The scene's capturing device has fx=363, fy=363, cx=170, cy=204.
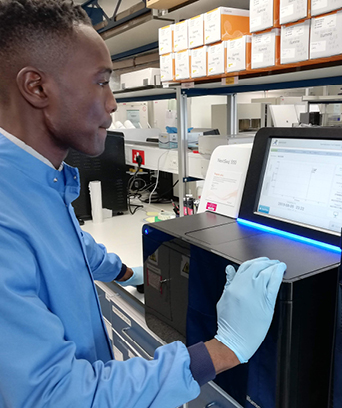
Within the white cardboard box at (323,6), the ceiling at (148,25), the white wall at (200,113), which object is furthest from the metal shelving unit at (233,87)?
the white wall at (200,113)

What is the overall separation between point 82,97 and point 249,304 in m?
0.52

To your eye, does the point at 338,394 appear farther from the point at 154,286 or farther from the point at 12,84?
the point at 12,84

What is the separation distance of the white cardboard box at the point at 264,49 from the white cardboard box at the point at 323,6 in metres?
0.18

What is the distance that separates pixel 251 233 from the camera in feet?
3.06

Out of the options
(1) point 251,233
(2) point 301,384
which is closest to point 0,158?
(1) point 251,233

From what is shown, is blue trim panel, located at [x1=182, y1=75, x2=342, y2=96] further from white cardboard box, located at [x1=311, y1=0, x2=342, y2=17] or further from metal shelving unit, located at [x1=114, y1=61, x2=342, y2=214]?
white cardboard box, located at [x1=311, y1=0, x2=342, y2=17]

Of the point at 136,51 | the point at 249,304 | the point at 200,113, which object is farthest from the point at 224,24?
the point at 200,113

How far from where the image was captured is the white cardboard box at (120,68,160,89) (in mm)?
2260

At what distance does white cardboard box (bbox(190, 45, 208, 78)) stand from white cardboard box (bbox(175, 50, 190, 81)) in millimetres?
30

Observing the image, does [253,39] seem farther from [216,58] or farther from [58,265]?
[58,265]

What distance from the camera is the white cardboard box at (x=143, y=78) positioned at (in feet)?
7.41

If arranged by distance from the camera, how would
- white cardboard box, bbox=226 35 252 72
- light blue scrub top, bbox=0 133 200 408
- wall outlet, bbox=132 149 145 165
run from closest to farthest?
light blue scrub top, bbox=0 133 200 408 → white cardboard box, bbox=226 35 252 72 → wall outlet, bbox=132 149 145 165

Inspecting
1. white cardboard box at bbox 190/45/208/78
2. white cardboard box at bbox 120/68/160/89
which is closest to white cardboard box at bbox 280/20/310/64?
white cardboard box at bbox 190/45/208/78

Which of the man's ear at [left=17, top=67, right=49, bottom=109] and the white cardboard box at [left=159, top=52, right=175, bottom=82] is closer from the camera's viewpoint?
the man's ear at [left=17, top=67, right=49, bottom=109]
